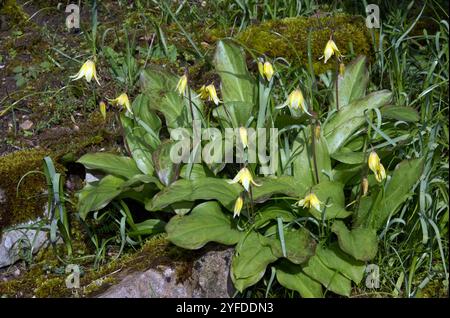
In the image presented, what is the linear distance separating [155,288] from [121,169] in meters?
0.68

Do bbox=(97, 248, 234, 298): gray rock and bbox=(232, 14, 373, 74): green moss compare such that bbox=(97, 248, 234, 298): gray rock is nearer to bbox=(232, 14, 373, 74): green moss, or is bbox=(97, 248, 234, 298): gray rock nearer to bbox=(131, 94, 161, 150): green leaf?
bbox=(131, 94, 161, 150): green leaf

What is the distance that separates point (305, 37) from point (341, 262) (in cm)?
166

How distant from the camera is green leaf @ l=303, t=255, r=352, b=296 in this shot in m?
3.14

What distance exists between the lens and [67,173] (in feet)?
12.7

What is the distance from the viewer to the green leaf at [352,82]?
3.92 metres

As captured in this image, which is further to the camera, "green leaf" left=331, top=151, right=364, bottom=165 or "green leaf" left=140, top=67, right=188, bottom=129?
"green leaf" left=140, top=67, right=188, bottom=129

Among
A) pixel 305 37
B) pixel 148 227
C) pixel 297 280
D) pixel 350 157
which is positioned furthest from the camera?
pixel 305 37

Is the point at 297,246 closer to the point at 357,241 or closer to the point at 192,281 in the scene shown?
the point at 357,241

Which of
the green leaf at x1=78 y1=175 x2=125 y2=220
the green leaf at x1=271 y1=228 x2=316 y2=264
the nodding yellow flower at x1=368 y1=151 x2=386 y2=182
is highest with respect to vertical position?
the nodding yellow flower at x1=368 y1=151 x2=386 y2=182

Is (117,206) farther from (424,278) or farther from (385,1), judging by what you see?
(385,1)

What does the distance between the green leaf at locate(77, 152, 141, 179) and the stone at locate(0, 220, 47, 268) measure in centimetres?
43

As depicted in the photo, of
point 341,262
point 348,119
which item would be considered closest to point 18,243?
point 341,262

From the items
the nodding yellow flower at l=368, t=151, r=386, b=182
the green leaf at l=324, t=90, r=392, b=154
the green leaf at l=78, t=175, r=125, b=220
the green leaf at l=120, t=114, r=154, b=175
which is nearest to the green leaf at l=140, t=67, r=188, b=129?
the green leaf at l=120, t=114, r=154, b=175

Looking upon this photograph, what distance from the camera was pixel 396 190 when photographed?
3361mm
